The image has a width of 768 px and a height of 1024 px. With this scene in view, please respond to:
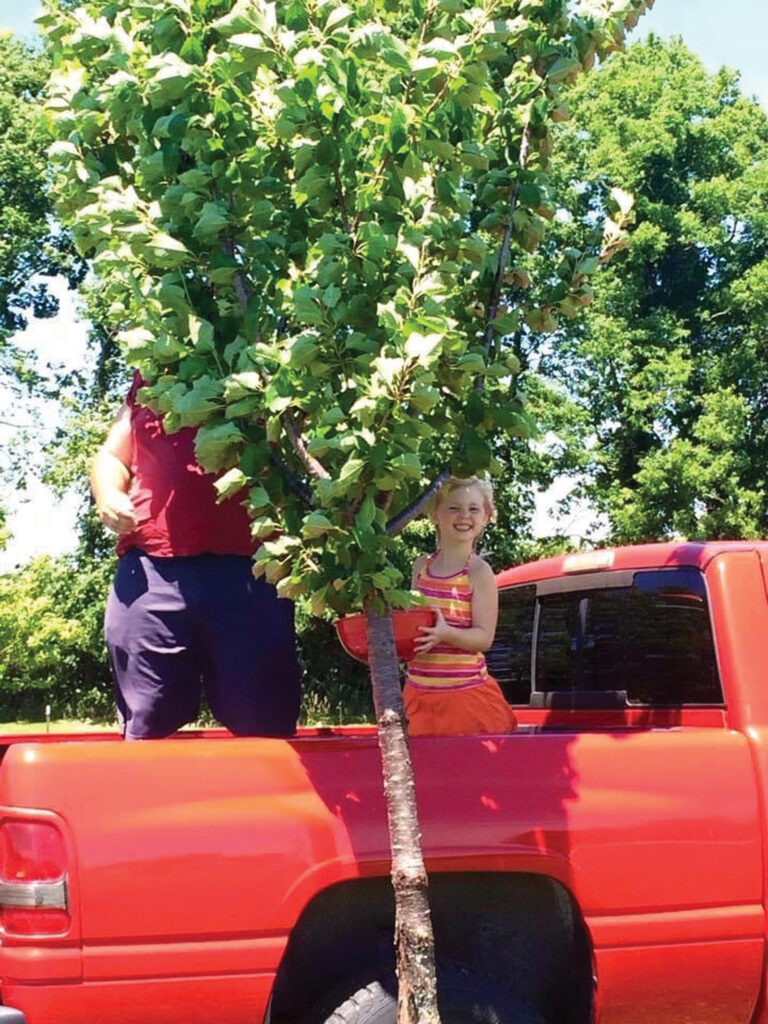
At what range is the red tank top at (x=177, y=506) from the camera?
3617 mm

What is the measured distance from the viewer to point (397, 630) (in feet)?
11.5

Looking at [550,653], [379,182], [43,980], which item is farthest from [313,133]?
[550,653]

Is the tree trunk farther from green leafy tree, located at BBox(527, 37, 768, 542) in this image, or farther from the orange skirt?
green leafy tree, located at BBox(527, 37, 768, 542)

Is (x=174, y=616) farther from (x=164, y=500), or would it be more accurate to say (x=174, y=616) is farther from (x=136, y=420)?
(x=136, y=420)

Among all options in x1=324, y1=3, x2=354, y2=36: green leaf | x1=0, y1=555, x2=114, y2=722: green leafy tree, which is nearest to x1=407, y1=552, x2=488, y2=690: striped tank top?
x1=324, y1=3, x2=354, y2=36: green leaf

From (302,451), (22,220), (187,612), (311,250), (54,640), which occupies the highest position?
(22,220)

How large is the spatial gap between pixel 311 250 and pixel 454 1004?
1718 mm

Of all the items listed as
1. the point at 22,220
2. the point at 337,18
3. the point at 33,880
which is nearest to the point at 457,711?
the point at 33,880

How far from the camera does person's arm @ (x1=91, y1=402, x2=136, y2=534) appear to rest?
358cm

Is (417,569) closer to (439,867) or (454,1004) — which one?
(439,867)

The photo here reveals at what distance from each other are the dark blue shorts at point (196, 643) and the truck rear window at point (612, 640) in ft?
3.56

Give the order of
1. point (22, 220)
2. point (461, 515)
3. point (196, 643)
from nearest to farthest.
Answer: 1. point (196, 643)
2. point (461, 515)
3. point (22, 220)

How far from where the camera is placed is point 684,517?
29000 mm

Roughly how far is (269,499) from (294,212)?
67 centimetres
